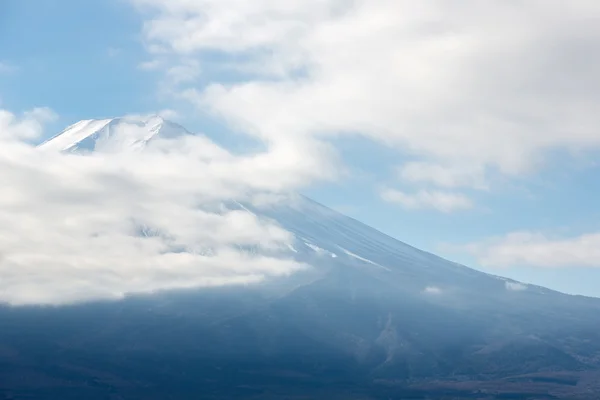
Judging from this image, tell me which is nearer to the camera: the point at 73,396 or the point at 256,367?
the point at 73,396

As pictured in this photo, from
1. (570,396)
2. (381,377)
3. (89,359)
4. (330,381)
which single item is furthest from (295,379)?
(570,396)

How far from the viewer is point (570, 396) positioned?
181625 mm

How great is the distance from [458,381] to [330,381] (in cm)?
3273

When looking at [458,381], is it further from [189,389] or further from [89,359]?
[89,359]

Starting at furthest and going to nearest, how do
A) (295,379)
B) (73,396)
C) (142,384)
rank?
(295,379) → (142,384) → (73,396)

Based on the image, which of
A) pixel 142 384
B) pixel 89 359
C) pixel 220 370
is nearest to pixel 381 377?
pixel 220 370

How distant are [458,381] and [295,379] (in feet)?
135

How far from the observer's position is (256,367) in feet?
652

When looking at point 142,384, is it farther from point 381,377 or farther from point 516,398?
point 516,398

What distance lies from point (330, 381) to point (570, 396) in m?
54.8

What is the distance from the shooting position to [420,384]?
193250mm

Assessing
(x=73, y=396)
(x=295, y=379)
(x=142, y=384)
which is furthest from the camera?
(x=295, y=379)

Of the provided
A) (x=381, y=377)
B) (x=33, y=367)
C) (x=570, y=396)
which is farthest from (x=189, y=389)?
(x=570, y=396)

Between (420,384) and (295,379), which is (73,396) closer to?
(295,379)
